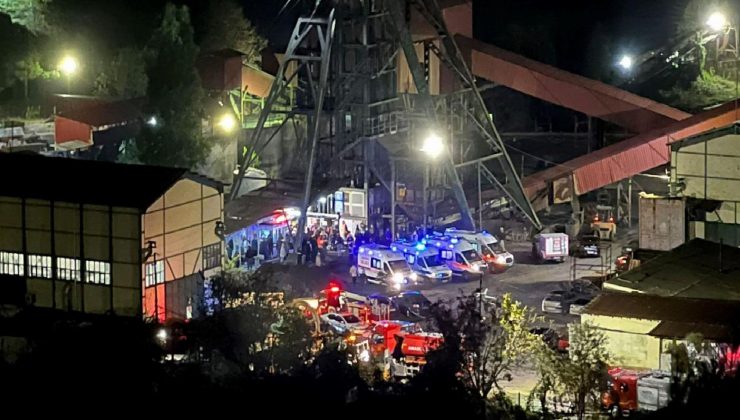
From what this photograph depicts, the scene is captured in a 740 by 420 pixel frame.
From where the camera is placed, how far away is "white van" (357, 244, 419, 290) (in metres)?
32.3

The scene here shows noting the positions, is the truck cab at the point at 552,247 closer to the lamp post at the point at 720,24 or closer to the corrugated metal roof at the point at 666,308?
the corrugated metal roof at the point at 666,308

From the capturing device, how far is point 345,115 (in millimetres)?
37375

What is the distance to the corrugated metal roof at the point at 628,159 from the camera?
38.4 m

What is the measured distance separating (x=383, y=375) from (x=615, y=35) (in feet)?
157

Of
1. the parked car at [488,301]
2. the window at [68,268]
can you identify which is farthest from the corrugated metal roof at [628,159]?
the window at [68,268]

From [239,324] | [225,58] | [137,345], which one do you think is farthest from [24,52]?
[137,345]

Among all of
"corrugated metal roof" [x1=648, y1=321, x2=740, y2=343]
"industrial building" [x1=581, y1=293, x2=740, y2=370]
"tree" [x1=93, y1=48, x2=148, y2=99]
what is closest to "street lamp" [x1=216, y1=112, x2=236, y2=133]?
"tree" [x1=93, y1=48, x2=148, y2=99]

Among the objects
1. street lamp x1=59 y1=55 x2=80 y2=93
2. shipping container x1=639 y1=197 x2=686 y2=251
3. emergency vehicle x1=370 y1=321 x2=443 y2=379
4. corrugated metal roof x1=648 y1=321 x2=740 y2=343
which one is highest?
street lamp x1=59 y1=55 x2=80 y2=93

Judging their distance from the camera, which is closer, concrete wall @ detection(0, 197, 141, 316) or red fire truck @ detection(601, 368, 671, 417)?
red fire truck @ detection(601, 368, 671, 417)

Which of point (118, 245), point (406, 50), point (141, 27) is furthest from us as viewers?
point (141, 27)

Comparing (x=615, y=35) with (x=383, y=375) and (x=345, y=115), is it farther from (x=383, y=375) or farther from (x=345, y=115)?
(x=383, y=375)

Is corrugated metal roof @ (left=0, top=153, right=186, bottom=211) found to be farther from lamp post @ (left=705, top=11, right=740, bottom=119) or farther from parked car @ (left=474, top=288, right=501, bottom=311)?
lamp post @ (left=705, top=11, right=740, bottom=119)

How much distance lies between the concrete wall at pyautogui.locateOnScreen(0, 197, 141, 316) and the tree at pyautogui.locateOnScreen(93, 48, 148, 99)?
596 inches

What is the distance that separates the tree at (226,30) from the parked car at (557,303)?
22569 mm
